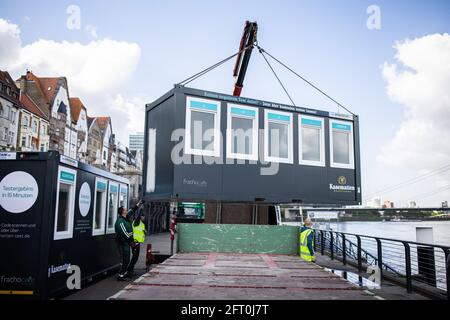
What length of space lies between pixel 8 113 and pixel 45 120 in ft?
26.4

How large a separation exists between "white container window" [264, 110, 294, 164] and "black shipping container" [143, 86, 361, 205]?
0.06 ft

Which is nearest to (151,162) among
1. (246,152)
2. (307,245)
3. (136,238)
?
(246,152)

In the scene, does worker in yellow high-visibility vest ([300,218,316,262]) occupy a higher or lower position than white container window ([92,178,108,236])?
lower

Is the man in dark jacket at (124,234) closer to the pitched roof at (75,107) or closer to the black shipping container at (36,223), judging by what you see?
the black shipping container at (36,223)

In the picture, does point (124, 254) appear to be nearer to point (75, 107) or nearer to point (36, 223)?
point (36, 223)

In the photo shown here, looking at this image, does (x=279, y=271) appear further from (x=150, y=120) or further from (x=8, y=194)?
(x=8, y=194)

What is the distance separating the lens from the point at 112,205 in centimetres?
1141

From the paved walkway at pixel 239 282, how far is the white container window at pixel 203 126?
1830 mm

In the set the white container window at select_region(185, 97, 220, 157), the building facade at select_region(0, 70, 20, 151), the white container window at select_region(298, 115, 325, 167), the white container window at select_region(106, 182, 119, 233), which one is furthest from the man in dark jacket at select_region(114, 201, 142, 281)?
the building facade at select_region(0, 70, 20, 151)

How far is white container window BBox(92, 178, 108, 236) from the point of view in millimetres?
9898

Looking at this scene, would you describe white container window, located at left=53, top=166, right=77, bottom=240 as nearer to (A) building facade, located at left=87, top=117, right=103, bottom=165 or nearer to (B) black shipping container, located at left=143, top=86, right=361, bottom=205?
(B) black shipping container, located at left=143, top=86, right=361, bottom=205

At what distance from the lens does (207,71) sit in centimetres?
927

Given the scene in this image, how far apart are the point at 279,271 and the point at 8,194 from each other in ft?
16.3
